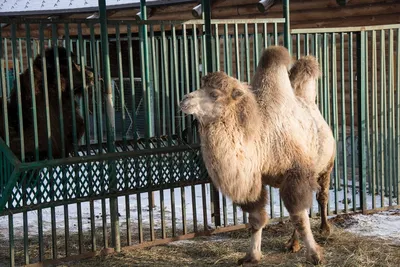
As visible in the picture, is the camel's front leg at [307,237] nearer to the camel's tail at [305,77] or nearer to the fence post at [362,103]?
the camel's tail at [305,77]

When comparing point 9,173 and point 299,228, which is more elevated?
point 9,173

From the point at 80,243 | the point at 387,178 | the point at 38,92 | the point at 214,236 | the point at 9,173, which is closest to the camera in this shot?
the point at 9,173

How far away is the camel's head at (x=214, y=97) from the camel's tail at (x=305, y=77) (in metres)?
1.28

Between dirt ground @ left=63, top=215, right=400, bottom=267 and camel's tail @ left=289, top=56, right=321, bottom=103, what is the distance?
149 cm

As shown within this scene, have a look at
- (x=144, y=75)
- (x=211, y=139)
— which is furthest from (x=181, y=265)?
(x=144, y=75)

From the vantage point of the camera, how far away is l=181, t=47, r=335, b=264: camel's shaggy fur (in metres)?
5.00

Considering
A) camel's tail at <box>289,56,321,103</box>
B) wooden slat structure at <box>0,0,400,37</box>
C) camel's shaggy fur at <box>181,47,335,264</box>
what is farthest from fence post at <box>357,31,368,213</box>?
wooden slat structure at <box>0,0,400,37</box>

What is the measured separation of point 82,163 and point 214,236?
74.0 inches

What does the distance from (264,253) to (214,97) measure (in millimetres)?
1846

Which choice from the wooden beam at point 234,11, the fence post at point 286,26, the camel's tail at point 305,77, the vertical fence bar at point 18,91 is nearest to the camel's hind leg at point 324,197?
the camel's tail at point 305,77

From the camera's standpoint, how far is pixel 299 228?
18.2 feet

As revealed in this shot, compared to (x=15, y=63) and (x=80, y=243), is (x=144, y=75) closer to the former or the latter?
(x=15, y=63)

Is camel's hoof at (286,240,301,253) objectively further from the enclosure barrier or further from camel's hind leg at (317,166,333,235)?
the enclosure barrier

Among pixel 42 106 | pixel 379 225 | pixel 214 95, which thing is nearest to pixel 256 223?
pixel 214 95
